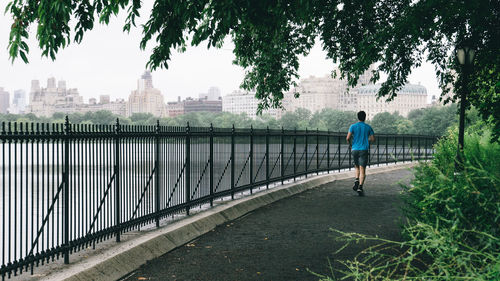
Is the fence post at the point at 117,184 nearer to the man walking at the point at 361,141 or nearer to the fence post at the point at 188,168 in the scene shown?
the fence post at the point at 188,168

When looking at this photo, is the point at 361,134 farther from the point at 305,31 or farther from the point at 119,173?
the point at 119,173

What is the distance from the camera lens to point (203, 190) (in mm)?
10422

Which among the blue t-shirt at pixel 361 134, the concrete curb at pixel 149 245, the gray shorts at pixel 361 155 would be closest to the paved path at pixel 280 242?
the concrete curb at pixel 149 245

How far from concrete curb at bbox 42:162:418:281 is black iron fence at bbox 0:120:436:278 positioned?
29 cm

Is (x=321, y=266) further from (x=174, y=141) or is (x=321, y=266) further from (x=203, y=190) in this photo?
(x=203, y=190)

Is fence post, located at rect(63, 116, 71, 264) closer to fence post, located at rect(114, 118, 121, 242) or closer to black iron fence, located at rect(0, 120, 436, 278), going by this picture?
black iron fence, located at rect(0, 120, 436, 278)

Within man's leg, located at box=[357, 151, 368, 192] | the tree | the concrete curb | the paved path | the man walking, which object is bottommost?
the paved path

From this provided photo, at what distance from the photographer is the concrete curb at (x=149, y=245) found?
5922 mm

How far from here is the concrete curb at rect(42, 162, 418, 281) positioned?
592cm

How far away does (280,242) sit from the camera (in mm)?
8055

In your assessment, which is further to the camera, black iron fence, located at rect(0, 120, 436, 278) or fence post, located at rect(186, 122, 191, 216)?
fence post, located at rect(186, 122, 191, 216)

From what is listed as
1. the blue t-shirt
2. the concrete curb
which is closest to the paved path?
the concrete curb

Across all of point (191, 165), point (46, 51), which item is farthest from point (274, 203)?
point (46, 51)

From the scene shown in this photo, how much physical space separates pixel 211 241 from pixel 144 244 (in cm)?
133
